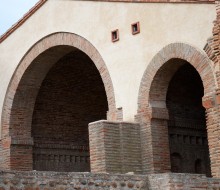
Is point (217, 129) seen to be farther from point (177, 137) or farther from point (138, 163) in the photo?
point (177, 137)

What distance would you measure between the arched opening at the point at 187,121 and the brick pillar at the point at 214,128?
2.57m

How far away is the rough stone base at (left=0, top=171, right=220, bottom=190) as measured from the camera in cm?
693

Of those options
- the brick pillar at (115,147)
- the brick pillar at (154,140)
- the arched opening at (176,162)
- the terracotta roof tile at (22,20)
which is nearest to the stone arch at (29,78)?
the terracotta roof tile at (22,20)

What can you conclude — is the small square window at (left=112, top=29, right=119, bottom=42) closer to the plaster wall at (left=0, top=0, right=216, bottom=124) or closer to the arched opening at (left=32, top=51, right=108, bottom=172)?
the plaster wall at (left=0, top=0, right=216, bottom=124)

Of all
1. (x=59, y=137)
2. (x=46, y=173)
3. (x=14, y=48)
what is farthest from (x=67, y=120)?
(x=46, y=173)

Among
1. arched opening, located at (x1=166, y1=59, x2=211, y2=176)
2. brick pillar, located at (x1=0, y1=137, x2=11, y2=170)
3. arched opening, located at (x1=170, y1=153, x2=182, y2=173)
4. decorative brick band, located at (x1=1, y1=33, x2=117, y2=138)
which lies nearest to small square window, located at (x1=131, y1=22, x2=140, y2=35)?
decorative brick band, located at (x1=1, y1=33, x2=117, y2=138)

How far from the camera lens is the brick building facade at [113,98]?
9.03 meters

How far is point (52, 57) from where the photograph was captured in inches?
528

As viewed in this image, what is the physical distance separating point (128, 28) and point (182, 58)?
1.60 metres

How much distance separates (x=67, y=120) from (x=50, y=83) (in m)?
1.12

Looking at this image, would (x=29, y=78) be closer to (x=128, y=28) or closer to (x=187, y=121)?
(x=128, y=28)

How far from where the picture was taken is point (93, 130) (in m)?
10.4

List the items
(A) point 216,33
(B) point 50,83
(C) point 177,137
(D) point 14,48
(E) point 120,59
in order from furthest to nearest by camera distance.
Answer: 1. (B) point 50,83
2. (D) point 14,48
3. (C) point 177,137
4. (E) point 120,59
5. (A) point 216,33

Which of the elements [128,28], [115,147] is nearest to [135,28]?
[128,28]
